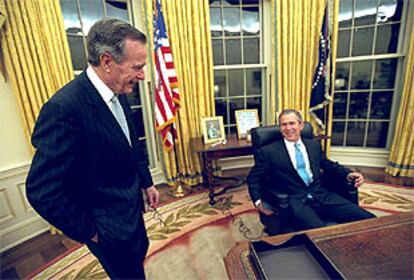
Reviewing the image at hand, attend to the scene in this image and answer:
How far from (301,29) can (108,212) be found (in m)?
3.18

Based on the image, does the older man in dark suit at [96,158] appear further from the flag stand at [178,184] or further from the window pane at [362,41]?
the window pane at [362,41]

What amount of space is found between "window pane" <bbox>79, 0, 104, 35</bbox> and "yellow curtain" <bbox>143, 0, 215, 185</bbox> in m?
0.53

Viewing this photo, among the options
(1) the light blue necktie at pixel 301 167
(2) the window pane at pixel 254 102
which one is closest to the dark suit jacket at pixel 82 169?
(1) the light blue necktie at pixel 301 167

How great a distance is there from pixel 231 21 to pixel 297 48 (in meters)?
0.99

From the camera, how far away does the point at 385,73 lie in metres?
3.12

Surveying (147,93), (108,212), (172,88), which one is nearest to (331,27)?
(172,88)

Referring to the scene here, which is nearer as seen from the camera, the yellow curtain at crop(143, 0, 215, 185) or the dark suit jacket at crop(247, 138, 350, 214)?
the dark suit jacket at crop(247, 138, 350, 214)

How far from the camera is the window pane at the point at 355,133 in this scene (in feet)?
11.3

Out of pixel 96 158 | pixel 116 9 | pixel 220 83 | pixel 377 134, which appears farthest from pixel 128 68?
pixel 377 134

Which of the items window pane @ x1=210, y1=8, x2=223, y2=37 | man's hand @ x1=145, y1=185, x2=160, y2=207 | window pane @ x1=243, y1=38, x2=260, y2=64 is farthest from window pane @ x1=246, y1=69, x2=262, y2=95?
man's hand @ x1=145, y1=185, x2=160, y2=207

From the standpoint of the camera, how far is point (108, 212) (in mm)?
1013

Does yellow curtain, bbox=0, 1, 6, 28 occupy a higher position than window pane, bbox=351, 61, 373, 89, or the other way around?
yellow curtain, bbox=0, 1, 6, 28

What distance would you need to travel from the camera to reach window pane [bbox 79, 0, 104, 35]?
8.33 ft

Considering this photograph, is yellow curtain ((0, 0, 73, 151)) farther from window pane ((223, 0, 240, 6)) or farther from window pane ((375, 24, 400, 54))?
window pane ((375, 24, 400, 54))
